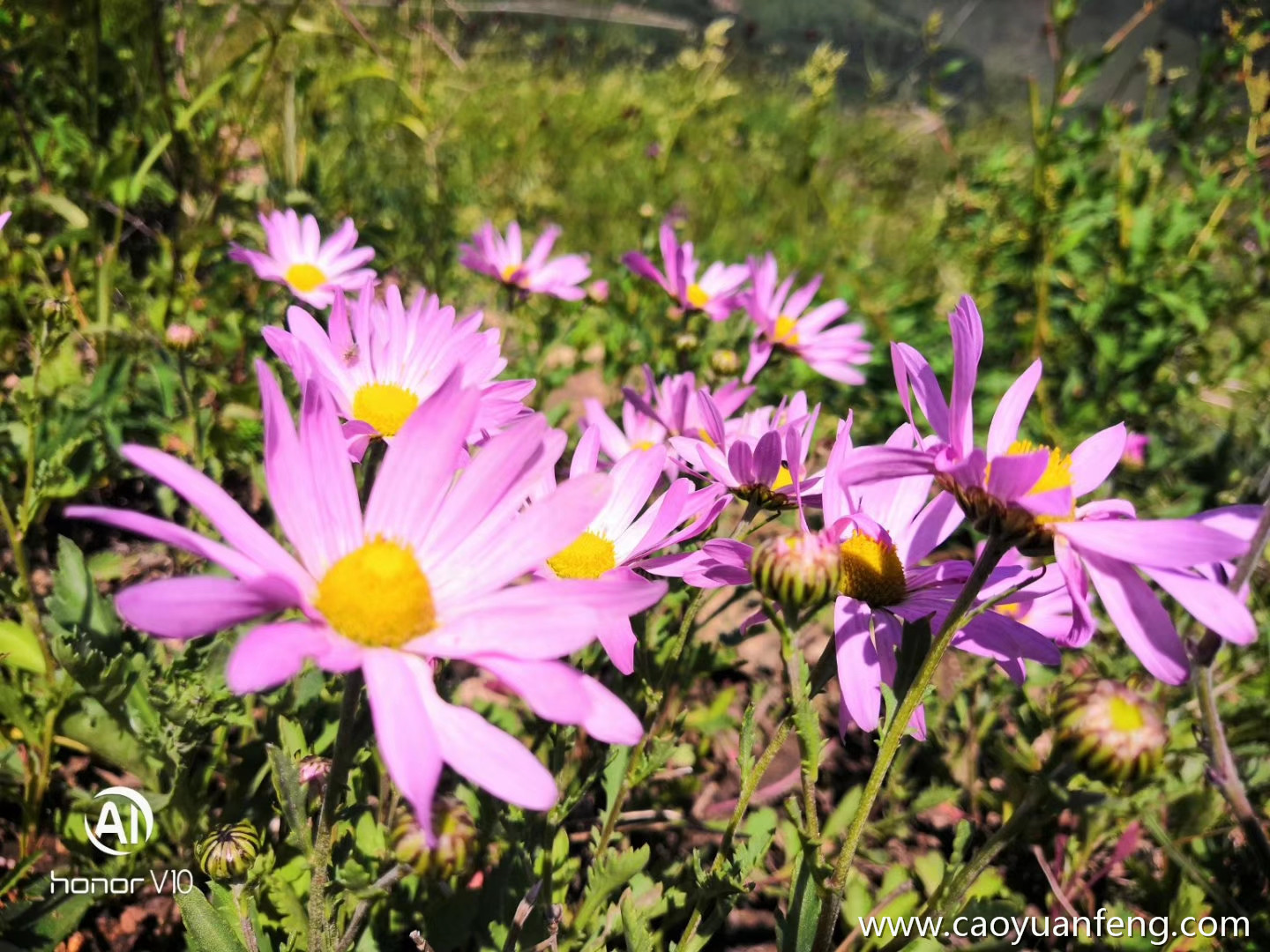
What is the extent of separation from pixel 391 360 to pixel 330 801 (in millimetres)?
708

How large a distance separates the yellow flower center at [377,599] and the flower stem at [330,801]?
5 centimetres

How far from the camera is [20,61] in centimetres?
238

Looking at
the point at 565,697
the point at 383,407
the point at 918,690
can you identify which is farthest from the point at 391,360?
the point at 918,690

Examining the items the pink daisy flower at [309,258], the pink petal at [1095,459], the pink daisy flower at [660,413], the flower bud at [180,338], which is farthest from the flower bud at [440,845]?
the pink daisy flower at [309,258]

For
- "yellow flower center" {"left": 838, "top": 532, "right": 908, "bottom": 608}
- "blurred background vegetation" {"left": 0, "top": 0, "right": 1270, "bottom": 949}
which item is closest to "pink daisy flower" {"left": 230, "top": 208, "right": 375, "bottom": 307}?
"blurred background vegetation" {"left": 0, "top": 0, "right": 1270, "bottom": 949}

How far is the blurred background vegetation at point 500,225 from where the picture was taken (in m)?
1.91

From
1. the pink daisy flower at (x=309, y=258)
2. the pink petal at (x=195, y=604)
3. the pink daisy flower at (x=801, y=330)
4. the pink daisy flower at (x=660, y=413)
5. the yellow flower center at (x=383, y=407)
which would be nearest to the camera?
the pink petal at (x=195, y=604)

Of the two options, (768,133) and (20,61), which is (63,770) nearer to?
(20,61)

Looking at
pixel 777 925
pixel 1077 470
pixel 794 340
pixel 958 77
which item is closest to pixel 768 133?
pixel 958 77

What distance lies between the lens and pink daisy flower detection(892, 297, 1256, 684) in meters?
0.79

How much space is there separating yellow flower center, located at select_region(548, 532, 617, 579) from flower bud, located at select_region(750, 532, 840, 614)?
34cm

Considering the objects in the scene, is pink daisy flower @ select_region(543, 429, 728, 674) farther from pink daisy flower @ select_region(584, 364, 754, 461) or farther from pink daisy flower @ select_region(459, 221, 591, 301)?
pink daisy flower @ select_region(459, 221, 591, 301)

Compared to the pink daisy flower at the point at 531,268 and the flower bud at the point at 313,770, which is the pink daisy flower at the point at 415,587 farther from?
the pink daisy flower at the point at 531,268

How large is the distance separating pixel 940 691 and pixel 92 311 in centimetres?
262
